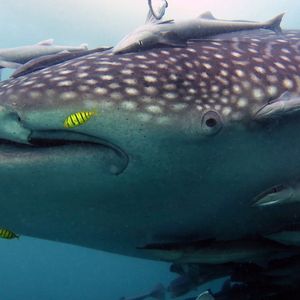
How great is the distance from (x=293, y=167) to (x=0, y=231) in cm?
262

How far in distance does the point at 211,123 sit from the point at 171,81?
400mm

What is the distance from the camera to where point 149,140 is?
9.07ft

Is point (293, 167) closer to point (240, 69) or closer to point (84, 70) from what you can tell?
point (240, 69)

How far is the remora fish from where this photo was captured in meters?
2.65

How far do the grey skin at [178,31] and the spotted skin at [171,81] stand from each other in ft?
0.64

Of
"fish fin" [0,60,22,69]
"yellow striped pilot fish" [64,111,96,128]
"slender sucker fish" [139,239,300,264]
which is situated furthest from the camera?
"fish fin" [0,60,22,69]

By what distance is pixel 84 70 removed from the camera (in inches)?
114

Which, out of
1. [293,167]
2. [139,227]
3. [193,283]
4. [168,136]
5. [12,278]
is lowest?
[12,278]

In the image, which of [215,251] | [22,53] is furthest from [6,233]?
[22,53]

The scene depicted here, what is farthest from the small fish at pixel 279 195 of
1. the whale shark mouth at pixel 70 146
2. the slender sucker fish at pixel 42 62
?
the slender sucker fish at pixel 42 62

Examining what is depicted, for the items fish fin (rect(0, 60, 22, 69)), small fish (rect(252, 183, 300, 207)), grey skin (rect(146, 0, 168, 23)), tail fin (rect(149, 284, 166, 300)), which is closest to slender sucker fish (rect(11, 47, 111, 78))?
grey skin (rect(146, 0, 168, 23))

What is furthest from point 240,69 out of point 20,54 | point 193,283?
point 193,283

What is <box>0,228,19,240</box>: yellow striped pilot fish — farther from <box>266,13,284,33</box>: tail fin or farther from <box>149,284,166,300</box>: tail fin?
<box>149,284,166,300</box>: tail fin

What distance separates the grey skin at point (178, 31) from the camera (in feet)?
11.2
